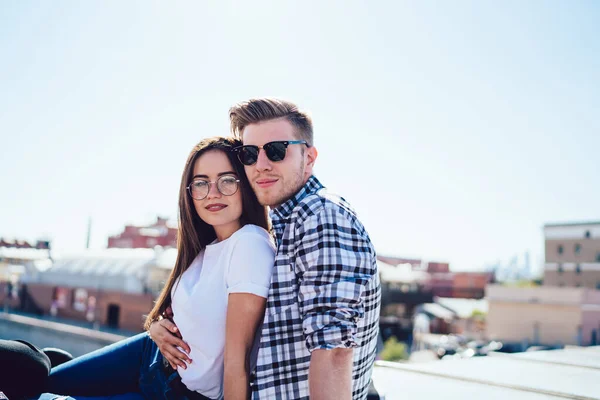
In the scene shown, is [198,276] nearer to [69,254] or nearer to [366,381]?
[366,381]

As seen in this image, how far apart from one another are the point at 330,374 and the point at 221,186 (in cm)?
89

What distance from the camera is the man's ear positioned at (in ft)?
5.89

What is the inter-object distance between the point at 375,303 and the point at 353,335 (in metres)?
0.24

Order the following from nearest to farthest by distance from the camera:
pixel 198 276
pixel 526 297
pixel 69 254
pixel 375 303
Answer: pixel 375 303
pixel 198 276
pixel 526 297
pixel 69 254

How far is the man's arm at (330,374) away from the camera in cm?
131

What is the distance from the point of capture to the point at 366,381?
1.77 meters

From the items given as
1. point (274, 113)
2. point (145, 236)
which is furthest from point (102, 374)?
point (145, 236)

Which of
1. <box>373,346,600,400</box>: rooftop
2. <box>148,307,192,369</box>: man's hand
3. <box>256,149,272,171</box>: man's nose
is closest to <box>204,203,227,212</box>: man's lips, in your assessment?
<box>256,149,272,171</box>: man's nose

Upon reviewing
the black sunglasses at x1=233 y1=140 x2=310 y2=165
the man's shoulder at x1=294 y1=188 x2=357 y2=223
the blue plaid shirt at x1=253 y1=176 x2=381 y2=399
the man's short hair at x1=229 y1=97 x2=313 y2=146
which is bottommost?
the blue plaid shirt at x1=253 y1=176 x2=381 y2=399

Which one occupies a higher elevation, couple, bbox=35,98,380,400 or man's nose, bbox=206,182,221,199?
man's nose, bbox=206,182,221,199

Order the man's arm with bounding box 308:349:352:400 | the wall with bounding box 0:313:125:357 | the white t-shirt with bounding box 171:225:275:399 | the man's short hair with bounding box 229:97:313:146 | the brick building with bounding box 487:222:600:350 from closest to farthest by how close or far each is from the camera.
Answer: the man's arm with bounding box 308:349:352:400, the white t-shirt with bounding box 171:225:275:399, the man's short hair with bounding box 229:97:313:146, the wall with bounding box 0:313:125:357, the brick building with bounding box 487:222:600:350

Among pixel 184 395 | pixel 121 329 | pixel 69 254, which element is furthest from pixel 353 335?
pixel 69 254

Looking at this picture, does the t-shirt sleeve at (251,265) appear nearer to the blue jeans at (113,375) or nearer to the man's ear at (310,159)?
the man's ear at (310,159)

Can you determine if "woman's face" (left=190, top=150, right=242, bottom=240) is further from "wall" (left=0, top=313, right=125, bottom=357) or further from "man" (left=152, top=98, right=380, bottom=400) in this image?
"wall" (left=0, top=313, right=125, bottom=357)
